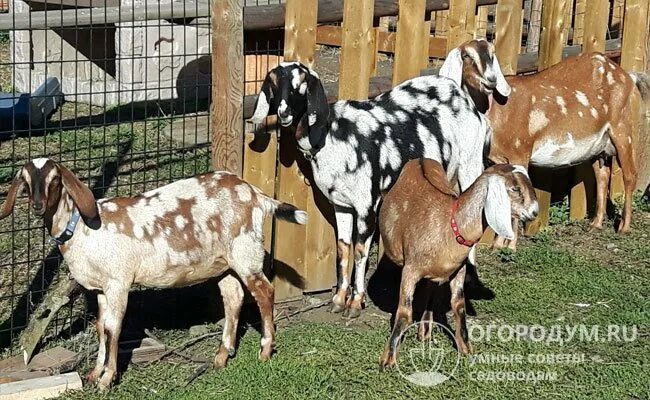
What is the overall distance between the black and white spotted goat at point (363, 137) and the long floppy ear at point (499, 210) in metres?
1.49

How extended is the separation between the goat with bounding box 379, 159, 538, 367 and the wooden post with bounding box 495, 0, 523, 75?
2355 millimetres

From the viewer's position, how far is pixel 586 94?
8.68 meters

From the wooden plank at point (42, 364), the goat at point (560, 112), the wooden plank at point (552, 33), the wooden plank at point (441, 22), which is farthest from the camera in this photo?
the wooden plank at point (441, 22)

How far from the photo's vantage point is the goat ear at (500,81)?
789 centimetres

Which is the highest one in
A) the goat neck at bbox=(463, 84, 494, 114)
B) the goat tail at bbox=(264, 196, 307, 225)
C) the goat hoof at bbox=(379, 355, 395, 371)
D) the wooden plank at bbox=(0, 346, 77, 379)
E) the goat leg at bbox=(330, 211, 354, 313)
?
the goat neck at bbox=(463, 84, 494, 114)

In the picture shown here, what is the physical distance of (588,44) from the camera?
9289mm

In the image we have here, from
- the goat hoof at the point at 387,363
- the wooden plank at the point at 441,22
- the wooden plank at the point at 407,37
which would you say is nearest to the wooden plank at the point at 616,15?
the wooden plank at the point at 441,22

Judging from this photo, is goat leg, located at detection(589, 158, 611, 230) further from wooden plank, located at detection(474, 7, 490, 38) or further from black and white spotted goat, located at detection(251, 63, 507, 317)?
wooden plank, located at detection(474, 7, 490, 38)

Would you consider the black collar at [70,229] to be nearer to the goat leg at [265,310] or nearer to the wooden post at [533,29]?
the goat leg at [265,310]

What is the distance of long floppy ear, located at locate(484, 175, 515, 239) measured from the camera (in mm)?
5535

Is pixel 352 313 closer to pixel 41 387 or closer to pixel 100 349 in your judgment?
pixel 100 349

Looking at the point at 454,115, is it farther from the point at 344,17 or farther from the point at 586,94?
the point at 586,94

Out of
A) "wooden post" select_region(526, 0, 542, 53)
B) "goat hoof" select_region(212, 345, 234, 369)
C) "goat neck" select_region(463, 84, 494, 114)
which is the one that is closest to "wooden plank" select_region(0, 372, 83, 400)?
"goat hoof" select_region(212, 345, 234, 369)

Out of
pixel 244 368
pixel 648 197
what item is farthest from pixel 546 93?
pixel 244 368
